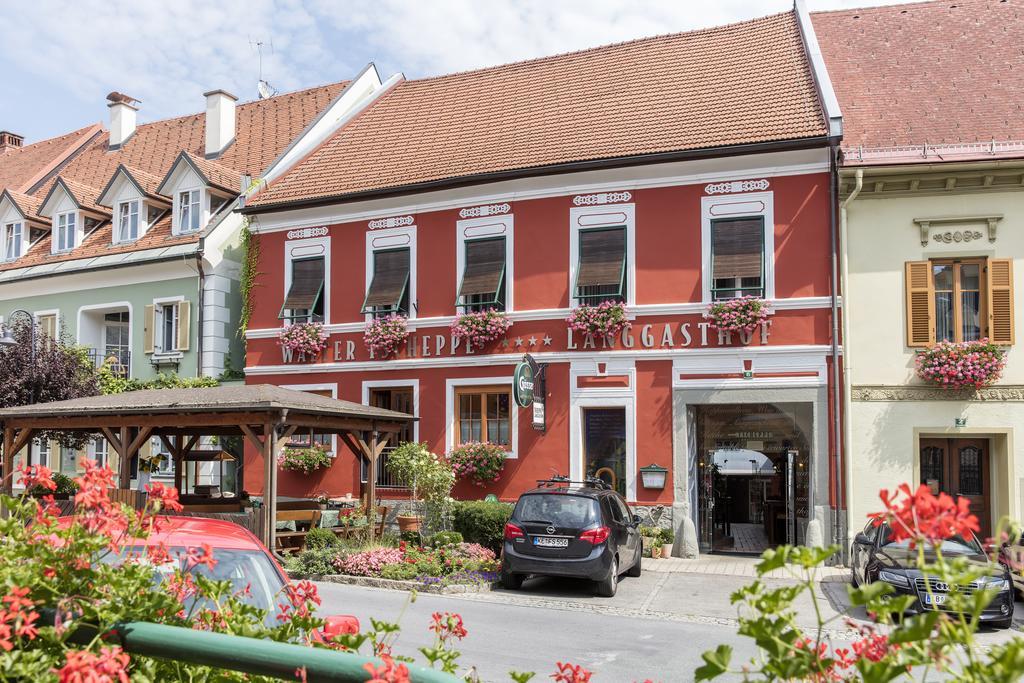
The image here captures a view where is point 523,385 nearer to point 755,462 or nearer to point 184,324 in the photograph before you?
point 755,462

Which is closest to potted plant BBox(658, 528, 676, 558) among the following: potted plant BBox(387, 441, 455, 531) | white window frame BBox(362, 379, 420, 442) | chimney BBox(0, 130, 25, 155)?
potted plant BBox(387, 441, 455, 531)

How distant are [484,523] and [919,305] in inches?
364

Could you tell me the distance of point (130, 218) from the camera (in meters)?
27.2

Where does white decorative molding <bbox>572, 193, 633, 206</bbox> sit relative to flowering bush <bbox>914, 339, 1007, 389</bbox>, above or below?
above

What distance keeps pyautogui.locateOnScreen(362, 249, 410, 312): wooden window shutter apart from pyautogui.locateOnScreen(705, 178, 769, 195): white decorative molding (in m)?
7.31

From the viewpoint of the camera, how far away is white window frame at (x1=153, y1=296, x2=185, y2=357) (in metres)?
25.0

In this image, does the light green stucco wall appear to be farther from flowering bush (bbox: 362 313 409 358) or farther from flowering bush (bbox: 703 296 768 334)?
flowering bush (bbox: 703 296 768 334)

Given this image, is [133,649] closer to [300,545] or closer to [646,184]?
[300,545]

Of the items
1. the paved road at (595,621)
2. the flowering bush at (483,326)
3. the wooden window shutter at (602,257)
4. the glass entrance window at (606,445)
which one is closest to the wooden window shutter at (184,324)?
the flowering bush at (483,326)

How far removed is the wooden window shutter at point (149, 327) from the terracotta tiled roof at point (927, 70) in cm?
1794

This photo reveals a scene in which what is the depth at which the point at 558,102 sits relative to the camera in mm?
23578

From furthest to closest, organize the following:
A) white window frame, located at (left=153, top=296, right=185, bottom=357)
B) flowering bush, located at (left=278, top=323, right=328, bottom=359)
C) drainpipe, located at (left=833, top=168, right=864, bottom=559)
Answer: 1. white window frame, located at (left=153, top=296, right=185, bottom=357)
2. flowering bush, located at (left=278, top=323, right=328, bottom=359)
3. drainpipe, located at (left=833, top=168, right=864, bottom=559)

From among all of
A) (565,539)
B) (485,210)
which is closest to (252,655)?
(565,539)

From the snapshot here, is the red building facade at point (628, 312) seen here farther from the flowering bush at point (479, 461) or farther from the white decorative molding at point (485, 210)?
the flowering bush at point (479, 461)
